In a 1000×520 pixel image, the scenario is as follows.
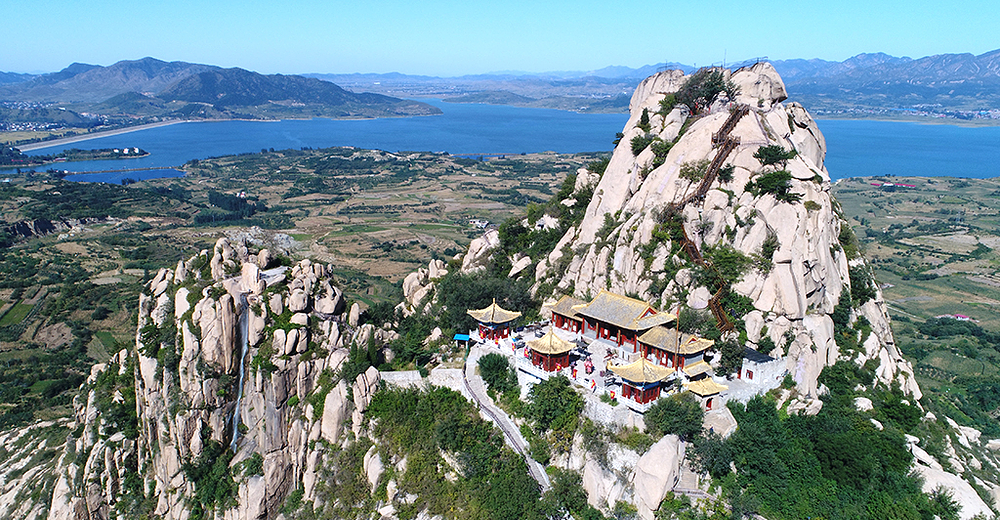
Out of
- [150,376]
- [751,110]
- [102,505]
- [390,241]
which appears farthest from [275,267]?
[390,241]

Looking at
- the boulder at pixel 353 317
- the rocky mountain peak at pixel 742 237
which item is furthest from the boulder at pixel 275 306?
the rocky mountain peak at pixel 742 237

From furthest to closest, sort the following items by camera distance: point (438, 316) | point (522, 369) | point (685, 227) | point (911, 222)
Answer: point (911, 222) < point (438, 316) < point (685, 227) < point (522, 369)

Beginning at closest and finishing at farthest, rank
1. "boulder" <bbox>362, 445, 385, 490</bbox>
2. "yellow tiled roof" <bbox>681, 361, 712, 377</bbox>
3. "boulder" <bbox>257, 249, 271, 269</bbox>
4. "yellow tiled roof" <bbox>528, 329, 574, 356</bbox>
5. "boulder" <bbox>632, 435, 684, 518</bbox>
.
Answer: "boulder" <bbox>632, 435, 684, 518</bbox>
"yellow tiled roof" <bbox>681, 361, 712, 377</bbox>
"yellow tiled roof" <bbox>528, 329, 574, 356</bbox>
"boulder" <bbox>362, 445, 385, 490</bbox>
"boulder" <bbox>257, 249, 271, 269</bbox>

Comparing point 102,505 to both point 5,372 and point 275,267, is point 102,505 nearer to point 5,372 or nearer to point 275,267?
point 275,267

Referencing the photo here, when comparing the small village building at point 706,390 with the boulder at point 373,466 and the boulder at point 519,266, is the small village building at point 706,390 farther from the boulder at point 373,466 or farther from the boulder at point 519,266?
the boulder at point 519,266

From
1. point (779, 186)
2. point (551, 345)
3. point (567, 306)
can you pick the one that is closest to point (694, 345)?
point (551, 345)

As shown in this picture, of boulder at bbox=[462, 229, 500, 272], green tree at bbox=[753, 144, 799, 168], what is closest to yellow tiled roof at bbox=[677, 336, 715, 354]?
green tree at bbox=[753, 144, 799, 168]

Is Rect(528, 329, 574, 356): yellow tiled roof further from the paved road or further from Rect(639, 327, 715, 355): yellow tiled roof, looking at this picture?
Rect(639, 327, 715, 355): yellow tiled roof
